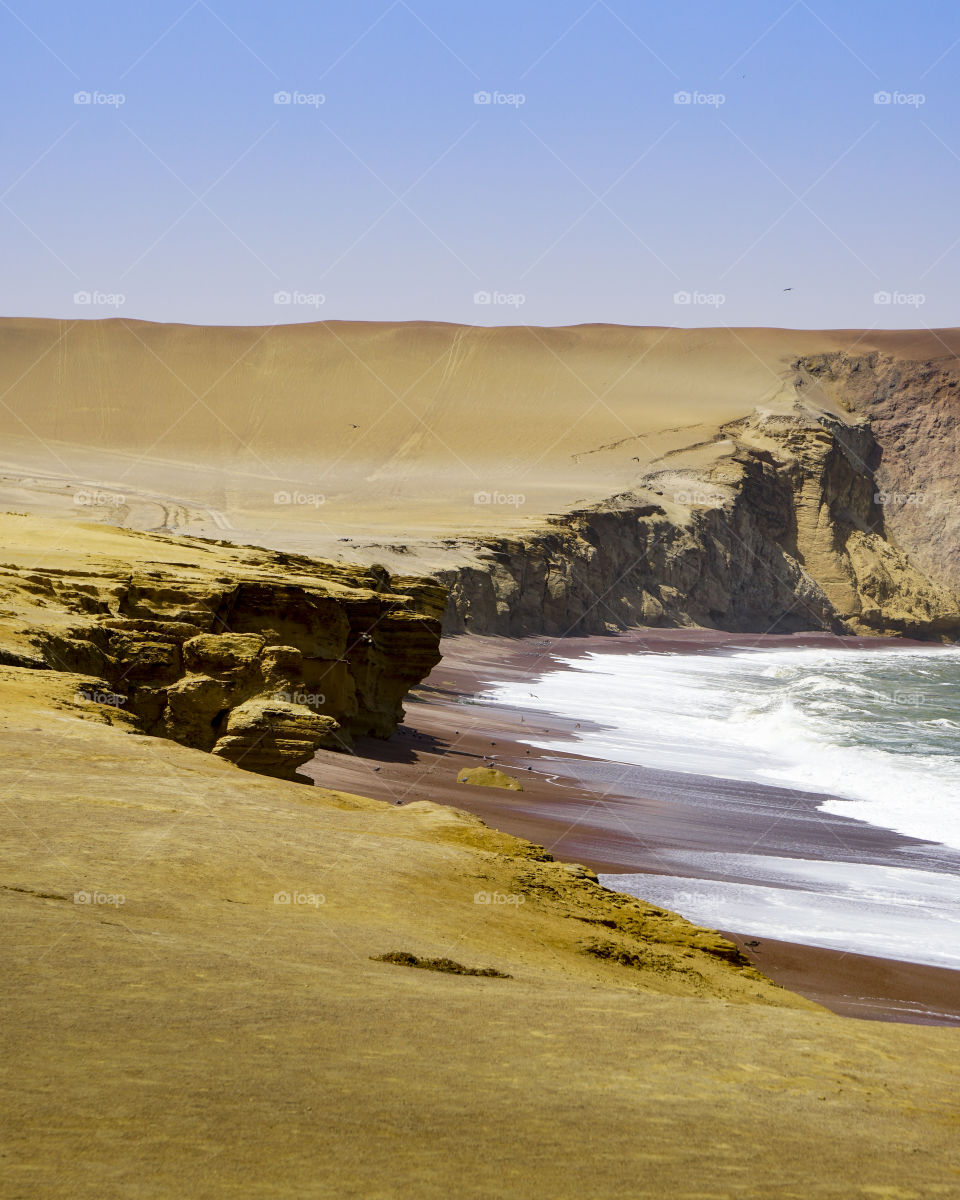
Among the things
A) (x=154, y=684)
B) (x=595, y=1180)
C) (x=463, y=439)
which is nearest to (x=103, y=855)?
(x=595, y=1180)

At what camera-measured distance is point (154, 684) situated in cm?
1204

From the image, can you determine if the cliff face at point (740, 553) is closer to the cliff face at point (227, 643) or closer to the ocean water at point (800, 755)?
the ocean water at point (800, 755)

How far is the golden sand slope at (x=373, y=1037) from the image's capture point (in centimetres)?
346

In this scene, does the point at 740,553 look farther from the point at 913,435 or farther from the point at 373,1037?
the point at 373,1037

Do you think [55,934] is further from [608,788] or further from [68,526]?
[68,526]

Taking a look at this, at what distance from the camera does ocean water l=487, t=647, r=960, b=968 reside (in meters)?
11.7

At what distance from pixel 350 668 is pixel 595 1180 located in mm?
14814

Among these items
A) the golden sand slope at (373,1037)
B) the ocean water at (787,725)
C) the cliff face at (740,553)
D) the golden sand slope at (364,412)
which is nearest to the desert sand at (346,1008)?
the golden sand slope at (373,1037)

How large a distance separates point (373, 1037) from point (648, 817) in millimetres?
11427

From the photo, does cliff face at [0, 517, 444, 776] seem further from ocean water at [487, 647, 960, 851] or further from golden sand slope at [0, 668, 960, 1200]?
ocean water at [487, 647, 960, 851]

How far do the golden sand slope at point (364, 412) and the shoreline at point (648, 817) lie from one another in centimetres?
2939

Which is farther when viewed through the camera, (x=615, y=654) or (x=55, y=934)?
(x=615, y=654)

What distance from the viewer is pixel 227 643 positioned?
41.3 ft

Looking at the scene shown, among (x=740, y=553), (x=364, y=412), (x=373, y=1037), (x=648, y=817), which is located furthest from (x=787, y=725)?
(x=364, y=412)
